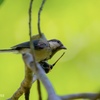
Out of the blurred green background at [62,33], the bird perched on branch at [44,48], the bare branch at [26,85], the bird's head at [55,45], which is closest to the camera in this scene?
the bare branch at [26,85]

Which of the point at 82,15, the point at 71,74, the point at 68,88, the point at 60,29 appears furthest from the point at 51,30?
the point at 68,88

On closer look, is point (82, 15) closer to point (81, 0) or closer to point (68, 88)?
point (81, 0)

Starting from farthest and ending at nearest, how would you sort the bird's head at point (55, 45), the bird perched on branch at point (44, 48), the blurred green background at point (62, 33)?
the blurred green background at point (62, 33) < the bird's head at point (55, 45) < the bird perched on branch at point (44, 48)

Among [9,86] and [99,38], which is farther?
[99,38]

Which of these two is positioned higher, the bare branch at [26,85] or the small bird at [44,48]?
the small bird at [44,48]

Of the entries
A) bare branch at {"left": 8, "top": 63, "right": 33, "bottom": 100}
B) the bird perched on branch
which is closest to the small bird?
the bird perched on branch

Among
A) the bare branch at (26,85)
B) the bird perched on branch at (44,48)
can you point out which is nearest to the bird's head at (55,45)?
the bird perched on branch at (44,48)

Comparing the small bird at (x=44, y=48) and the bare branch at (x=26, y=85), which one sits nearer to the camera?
the bare branch at (x=26, y=85)

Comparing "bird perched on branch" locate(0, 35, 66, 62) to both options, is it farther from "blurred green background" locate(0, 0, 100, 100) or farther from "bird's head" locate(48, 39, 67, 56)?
"blurred green background" locate(0, 0, 100, 100)

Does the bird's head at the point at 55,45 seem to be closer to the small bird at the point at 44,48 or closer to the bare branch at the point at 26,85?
the small bird at the point at 44,48
